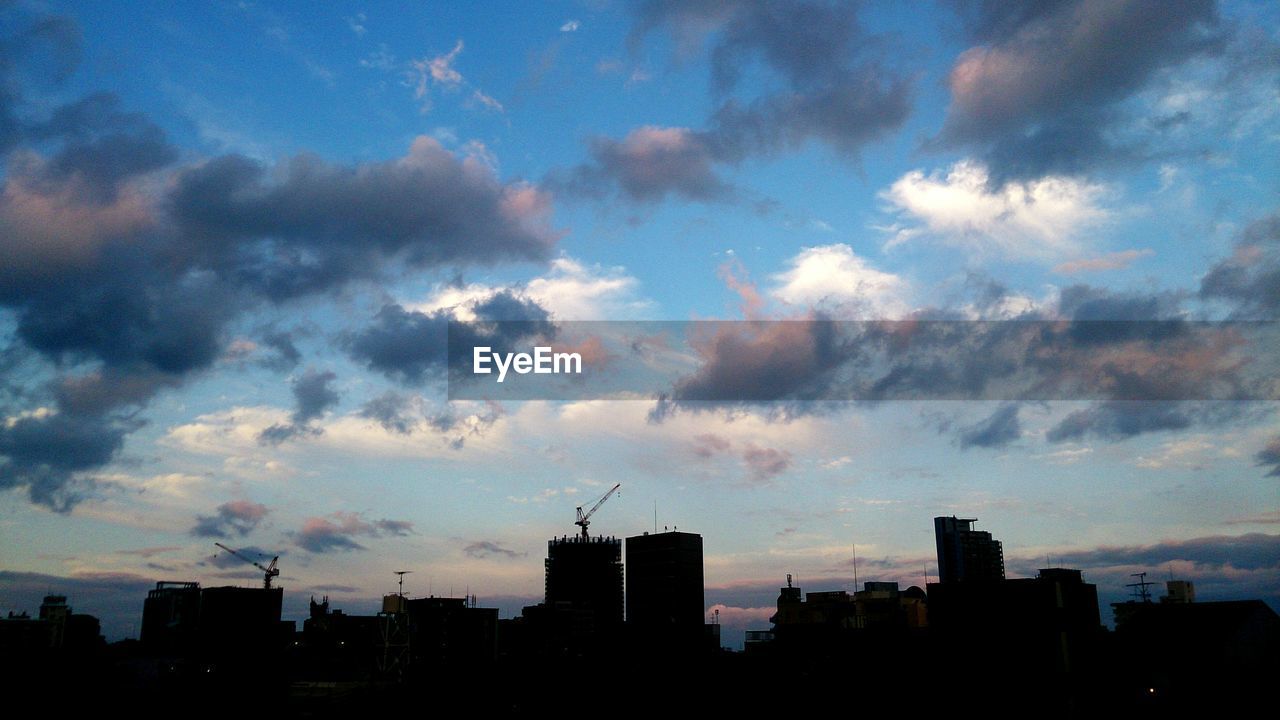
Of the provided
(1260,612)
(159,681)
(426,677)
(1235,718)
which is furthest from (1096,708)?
(159,681)

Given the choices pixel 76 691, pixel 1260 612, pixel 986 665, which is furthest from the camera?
pixel 76 691

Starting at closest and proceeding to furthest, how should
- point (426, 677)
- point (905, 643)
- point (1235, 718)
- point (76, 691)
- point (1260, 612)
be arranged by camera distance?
1. point (1235, 718)
2. point (1260, 612)
3. point (76, 691)
4. point (905, 643)
5. point (426, 677)

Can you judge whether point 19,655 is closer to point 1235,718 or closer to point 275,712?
point 275,712

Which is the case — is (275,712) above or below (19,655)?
below

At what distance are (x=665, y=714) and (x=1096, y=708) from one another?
54.6 metres

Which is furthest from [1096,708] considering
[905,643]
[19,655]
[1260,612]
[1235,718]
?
[19,655]

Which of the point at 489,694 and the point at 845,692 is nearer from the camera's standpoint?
the point at 845,692

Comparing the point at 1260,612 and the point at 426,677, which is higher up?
the point at 1260,612

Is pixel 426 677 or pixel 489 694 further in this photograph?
pixel 426 677

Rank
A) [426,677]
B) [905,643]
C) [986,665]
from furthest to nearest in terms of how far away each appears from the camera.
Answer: [426,677], [905,643], [986,665]

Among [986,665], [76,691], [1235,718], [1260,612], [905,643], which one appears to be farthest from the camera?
[905,643]

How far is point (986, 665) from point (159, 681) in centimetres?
13947

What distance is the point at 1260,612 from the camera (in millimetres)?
109500

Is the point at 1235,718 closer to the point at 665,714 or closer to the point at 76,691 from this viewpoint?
the point at 665,714
